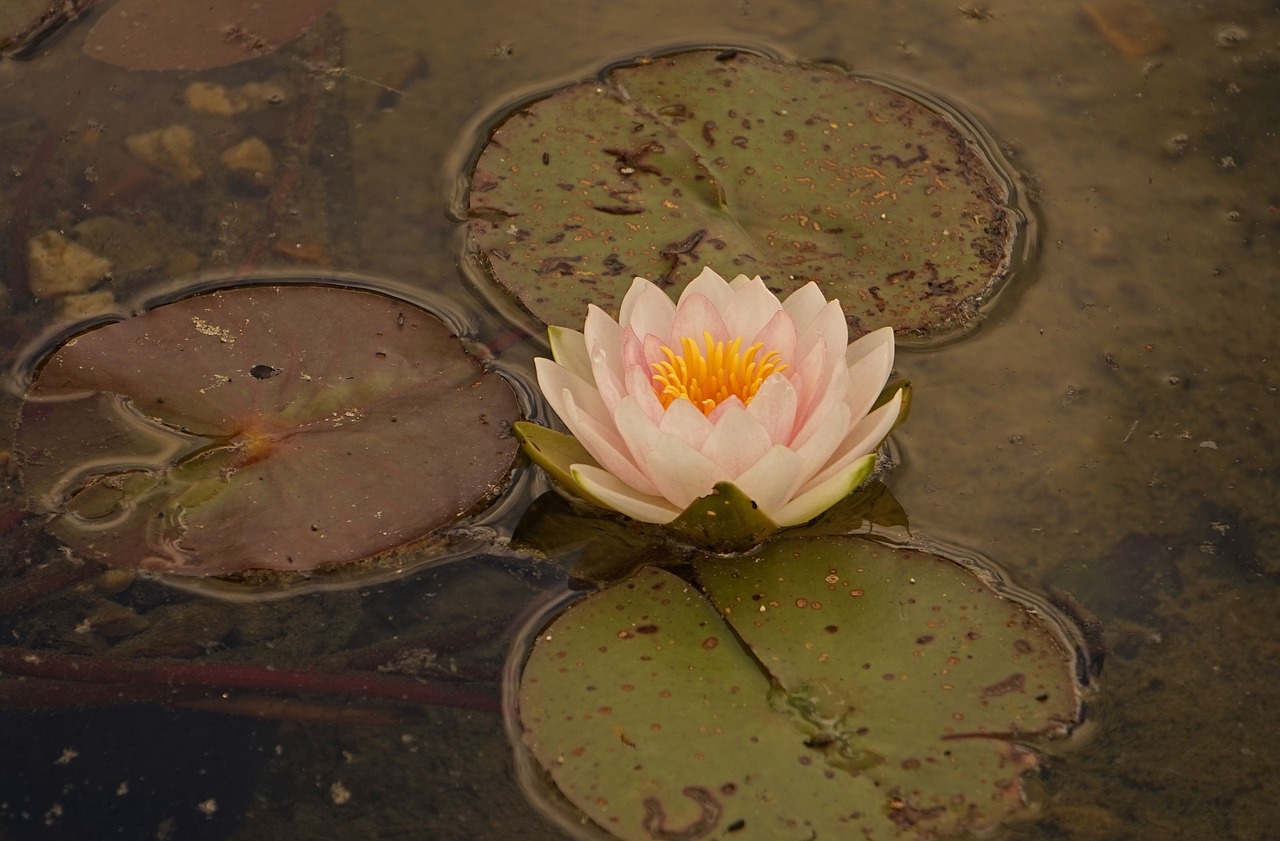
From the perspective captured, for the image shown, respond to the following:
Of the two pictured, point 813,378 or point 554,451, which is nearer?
point 813,378

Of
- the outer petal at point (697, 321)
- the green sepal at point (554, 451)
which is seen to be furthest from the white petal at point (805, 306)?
the green sepal at point (554, 451)

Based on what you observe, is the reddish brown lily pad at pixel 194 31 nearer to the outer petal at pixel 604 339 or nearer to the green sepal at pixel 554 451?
the outer petal at pixel 604 339

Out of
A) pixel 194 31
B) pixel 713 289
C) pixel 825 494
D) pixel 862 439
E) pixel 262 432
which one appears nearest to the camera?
pixel 825 494

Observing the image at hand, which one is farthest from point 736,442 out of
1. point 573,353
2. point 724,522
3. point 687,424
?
point 573,353

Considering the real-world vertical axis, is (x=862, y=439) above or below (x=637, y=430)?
below

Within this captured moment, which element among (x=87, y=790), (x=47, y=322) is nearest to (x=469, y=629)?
(x=87, y=790)

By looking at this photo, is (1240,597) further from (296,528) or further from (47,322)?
(47,322)

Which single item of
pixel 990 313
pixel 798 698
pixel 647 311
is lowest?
pixel 798 698

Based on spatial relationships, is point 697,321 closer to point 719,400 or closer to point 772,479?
point 719,400
